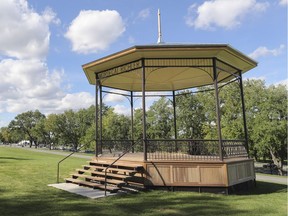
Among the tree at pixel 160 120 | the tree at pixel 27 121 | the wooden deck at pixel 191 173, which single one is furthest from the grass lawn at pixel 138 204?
the tree at pixel 27 121

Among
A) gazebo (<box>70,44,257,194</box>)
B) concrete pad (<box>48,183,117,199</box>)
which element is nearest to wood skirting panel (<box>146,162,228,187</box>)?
gazebo (<box>70,44,257,194</box>)

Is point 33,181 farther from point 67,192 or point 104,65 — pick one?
point 104,65

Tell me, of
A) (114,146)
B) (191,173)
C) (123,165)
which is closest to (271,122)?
(114,146)

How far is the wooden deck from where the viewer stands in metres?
9.06

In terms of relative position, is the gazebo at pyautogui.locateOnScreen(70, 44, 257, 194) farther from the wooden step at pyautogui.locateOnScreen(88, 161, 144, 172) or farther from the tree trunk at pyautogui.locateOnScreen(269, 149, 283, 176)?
the tree trunk at pyautogui.locateOnScreen(269, 149, 283, 176)

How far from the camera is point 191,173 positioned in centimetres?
920

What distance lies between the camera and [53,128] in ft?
250

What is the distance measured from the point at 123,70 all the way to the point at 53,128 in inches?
2761

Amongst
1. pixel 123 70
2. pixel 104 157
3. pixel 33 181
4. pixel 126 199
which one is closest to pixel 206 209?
pixel 126 199

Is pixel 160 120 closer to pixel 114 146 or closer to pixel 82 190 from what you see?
pixel 114 146

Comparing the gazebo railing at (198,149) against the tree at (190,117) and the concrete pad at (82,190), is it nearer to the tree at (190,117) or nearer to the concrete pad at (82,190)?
the concrete pad at (82,190)

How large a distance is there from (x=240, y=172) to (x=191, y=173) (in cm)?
218

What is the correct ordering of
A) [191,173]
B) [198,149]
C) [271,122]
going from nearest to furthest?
[191,173], [198,149], [271,122]

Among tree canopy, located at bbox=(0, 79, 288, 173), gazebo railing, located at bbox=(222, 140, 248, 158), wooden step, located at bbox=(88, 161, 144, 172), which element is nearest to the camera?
wooden step, located at bbox=(88, 161, 144, 172)
